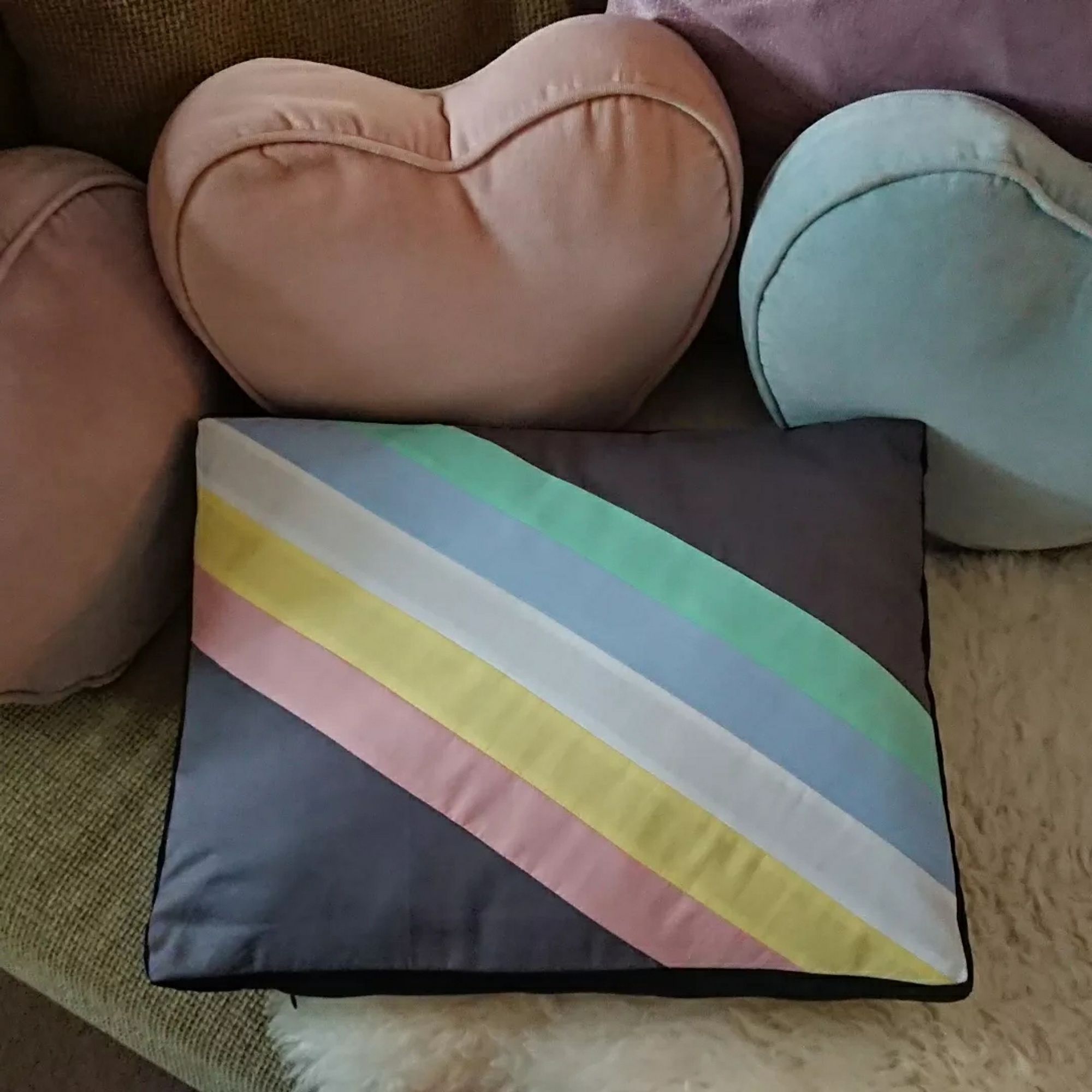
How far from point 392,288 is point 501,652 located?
0.22 m

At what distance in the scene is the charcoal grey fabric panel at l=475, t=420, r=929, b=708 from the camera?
0.67 meters

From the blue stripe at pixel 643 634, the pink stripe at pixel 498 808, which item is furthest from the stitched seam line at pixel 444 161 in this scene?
the pink stripe at pixel 498 808

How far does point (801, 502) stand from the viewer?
70cm

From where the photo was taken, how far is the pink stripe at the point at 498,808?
623mm

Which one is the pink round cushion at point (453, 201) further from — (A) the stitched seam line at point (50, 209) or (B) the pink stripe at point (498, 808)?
(B) the pink stripe at point (498, 808)

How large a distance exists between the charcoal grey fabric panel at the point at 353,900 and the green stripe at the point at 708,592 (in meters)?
0.17

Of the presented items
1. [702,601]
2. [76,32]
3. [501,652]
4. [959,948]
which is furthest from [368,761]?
[76,32]

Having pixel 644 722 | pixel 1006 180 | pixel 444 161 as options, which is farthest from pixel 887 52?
pixel 644 722

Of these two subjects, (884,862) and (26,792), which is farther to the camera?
(26,792)

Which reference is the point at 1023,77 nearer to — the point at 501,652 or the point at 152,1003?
the point at 501,652

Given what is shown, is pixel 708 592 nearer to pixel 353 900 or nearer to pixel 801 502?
pixel 801 502

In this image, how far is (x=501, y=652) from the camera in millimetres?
658

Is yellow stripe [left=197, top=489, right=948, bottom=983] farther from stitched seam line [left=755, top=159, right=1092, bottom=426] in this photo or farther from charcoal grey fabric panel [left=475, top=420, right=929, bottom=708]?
stitched seam line [left=755, top=159, right=1092, bottom=426]

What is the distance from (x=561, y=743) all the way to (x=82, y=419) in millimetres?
335
